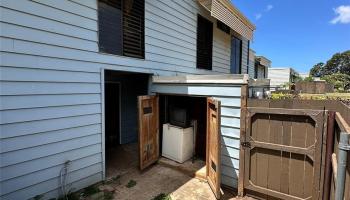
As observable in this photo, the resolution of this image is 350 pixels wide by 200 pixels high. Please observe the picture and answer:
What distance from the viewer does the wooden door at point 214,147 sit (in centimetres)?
384

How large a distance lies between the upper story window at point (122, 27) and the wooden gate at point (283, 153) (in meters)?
2.95

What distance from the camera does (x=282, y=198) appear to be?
3709 mm

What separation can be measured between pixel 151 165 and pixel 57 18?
3.78 metres

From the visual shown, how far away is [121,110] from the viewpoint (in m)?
6.95

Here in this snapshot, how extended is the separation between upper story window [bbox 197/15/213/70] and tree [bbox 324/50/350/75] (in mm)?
53971

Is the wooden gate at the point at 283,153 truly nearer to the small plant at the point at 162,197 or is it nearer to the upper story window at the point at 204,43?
the small plant at the point at 162,197

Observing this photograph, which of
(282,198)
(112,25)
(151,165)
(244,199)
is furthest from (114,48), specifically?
(282,198)

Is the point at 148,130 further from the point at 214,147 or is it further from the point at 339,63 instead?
the point at 339,63

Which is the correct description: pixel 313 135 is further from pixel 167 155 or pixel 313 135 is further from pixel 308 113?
pixel 167 155

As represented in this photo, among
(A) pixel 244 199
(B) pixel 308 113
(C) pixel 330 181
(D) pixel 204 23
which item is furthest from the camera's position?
(D) pixel 204 23

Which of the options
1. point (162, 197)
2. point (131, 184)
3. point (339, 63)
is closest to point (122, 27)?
point (131, 184)

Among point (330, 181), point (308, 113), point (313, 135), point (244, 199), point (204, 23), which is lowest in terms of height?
point (244, 199)

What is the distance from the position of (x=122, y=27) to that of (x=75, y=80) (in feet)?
5.64

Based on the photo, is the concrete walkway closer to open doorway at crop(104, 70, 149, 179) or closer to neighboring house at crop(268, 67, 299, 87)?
open doorway at crop(104, 70, 149, 179)
